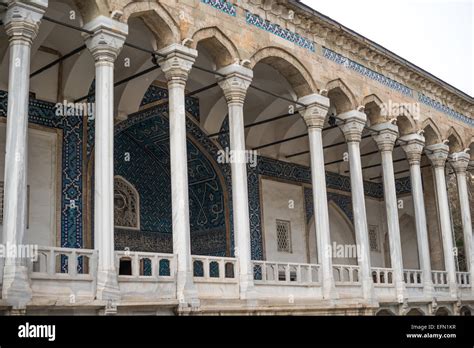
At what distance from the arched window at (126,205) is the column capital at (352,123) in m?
4.22

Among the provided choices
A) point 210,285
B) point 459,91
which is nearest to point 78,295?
point 210,285

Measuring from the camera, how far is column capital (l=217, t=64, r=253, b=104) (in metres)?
9.68

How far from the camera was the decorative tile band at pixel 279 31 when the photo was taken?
33.6ft

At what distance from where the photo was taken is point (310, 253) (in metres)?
16.1

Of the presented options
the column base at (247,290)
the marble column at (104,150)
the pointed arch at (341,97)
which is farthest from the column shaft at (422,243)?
the marble column at (104,150)

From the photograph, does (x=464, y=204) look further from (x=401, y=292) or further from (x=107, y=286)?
(x=107, y=286)

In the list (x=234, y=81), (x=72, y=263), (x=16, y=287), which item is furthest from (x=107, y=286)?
(x=234, y=81)

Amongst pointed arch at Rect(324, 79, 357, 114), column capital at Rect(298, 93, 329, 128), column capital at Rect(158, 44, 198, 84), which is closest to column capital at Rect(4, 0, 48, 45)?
column capital at Rect(158, 44, 198, 84)

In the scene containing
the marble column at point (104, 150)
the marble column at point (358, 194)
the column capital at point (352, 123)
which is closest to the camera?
the marble column at point (104, 150)

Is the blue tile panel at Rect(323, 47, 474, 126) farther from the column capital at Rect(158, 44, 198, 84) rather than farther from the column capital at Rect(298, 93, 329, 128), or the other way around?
the column capital at Rect(158, 44, 198, 84)

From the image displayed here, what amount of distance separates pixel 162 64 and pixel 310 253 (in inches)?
330

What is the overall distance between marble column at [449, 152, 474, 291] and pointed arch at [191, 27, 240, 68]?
299 inches

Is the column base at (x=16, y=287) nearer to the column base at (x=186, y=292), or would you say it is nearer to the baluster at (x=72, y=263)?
the baluster at (x=72, y=263)

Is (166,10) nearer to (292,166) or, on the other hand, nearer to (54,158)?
(54,158)
